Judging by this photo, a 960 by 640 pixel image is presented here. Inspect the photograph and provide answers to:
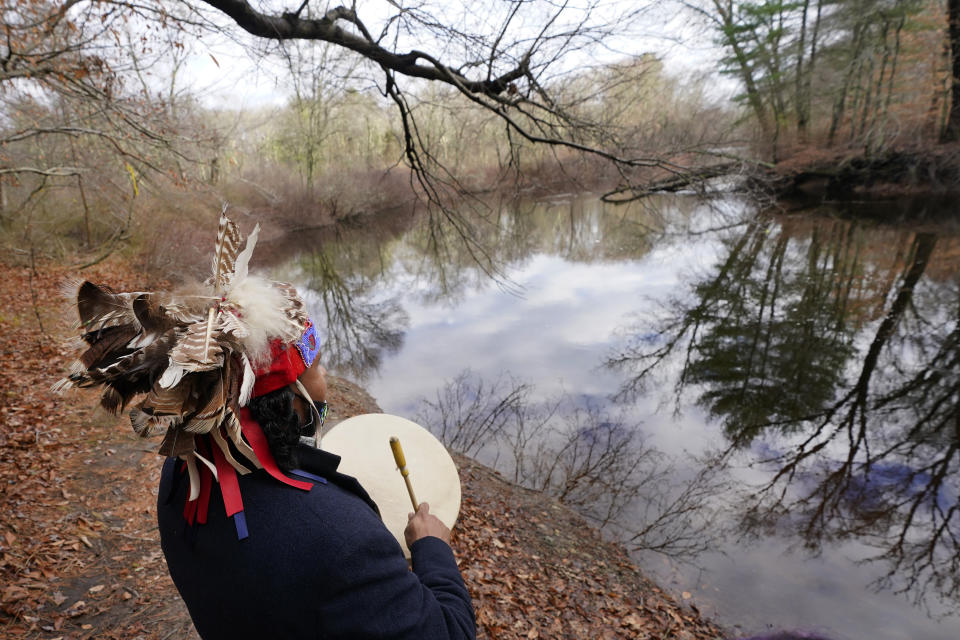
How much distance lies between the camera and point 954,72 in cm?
1925

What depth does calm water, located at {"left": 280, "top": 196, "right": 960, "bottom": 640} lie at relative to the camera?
16.8 feet

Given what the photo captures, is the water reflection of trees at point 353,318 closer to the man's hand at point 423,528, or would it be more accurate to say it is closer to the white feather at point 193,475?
the man's hand at point 423,528

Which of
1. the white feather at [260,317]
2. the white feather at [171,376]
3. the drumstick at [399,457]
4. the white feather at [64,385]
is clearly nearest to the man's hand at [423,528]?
the drumstick at [399,457]

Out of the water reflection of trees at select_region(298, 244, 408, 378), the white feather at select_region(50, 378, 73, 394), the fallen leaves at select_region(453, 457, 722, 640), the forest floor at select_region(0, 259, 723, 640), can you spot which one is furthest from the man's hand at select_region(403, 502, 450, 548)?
the water reflection of trees at select_region(298, 244, 408, 378)

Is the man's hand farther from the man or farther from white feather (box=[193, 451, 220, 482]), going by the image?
white feather (box=[193, 451, 220, 482])

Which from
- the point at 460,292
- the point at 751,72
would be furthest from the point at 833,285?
the point at 751,72

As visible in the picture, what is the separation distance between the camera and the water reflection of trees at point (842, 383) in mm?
5750

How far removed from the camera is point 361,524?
1127 mm

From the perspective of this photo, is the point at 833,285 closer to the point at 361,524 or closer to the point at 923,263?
the point at 923,263

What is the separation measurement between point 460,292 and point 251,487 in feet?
46.6

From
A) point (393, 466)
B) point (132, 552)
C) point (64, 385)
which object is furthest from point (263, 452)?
point (132, 552)

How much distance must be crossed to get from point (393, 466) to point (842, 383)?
30.6 feet

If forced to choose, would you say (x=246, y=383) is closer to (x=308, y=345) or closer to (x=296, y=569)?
(x=308, y=345)

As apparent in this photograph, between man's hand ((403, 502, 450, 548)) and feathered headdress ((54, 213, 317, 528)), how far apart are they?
28.2 inches
